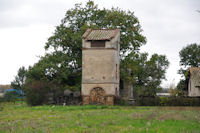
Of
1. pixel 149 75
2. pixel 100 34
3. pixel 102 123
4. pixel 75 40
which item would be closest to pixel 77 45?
pixel 75 40

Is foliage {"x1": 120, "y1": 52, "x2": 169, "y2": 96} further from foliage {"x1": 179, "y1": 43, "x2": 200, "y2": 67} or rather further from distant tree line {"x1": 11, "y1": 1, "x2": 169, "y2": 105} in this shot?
distant tree line {"x1": 11, "y1": 1, "x2": 169, "y2": 105}

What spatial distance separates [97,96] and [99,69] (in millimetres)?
3278

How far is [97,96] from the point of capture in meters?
39.6

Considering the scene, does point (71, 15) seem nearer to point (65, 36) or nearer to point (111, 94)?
point (65, 36)

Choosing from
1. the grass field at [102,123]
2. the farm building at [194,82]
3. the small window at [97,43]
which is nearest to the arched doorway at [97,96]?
the small window at [97,43]

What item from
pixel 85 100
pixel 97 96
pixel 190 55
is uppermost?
pixel 190 55

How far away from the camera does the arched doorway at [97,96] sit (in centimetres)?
3931

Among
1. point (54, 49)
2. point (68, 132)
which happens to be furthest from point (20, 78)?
point (68, 132)

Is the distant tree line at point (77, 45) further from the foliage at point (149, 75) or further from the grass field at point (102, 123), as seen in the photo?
the grass field at point (102, 123)

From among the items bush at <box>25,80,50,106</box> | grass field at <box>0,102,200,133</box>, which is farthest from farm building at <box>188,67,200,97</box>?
grass field at <box>0,102,200,133</box>

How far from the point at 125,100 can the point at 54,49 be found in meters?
16.5

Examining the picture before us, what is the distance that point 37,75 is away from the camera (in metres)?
47.9

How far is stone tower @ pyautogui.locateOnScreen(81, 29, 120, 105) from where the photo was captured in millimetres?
39344

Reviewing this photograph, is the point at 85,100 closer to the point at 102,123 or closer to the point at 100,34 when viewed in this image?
the point at 100,34
